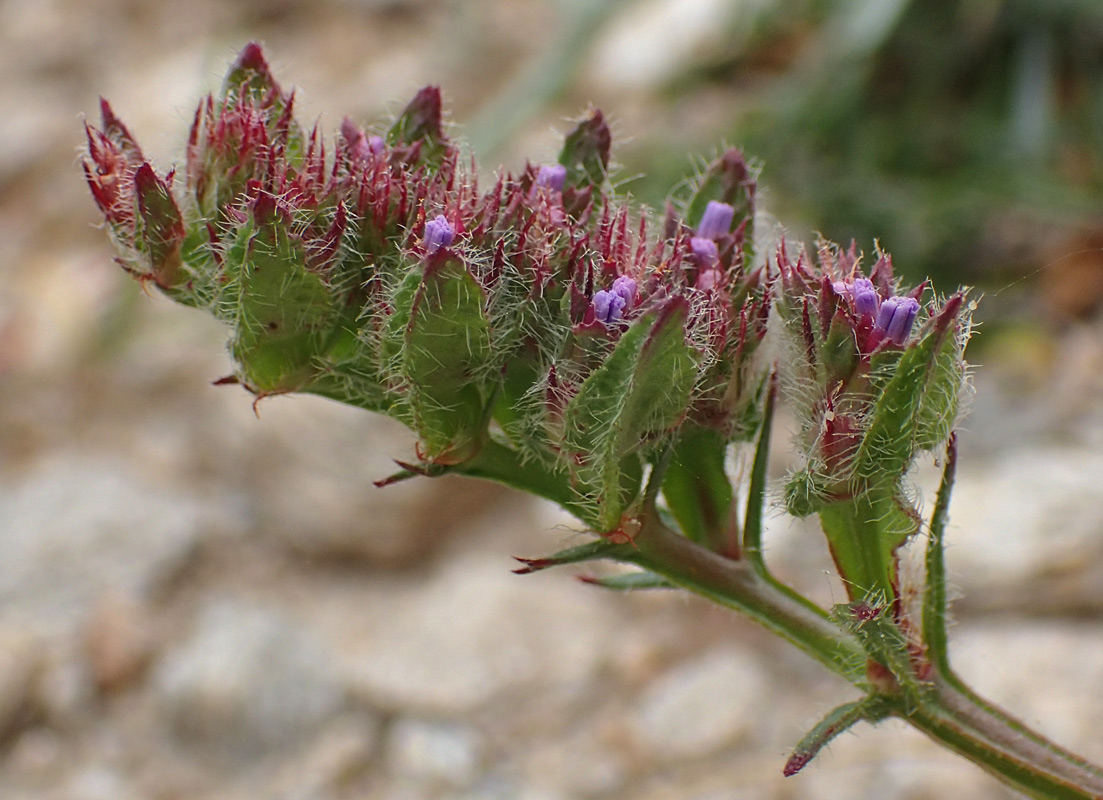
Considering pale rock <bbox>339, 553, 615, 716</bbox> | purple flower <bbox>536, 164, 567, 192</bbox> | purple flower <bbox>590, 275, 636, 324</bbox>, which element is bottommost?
purple flower <bbox>590, 275, 636, 324</bbox>

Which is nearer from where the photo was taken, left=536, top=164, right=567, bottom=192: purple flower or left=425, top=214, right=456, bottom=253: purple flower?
left=425, top=214, right=456, bottom=253: purple flower

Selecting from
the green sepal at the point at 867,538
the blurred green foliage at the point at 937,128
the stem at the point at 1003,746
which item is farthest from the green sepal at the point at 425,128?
the blurred green foliage at the point at 937,128

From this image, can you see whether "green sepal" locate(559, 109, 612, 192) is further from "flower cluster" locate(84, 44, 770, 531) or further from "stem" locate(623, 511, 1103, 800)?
"stem" locate(623, 511, 1103, 800)

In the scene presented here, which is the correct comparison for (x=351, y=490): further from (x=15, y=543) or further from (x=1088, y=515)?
(x=1088, y=515)

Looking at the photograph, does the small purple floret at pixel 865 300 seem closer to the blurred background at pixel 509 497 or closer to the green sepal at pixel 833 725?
the green sepal at pixel 833 725

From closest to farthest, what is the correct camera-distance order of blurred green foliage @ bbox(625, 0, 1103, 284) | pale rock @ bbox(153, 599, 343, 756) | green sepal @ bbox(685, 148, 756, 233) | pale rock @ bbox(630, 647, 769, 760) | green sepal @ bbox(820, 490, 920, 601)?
green sepal @ bbox(820, 490, 920, 601) < green sepal @ bbox(685, 148, 756, 233) < pale rock @ bbox(630, 647, 769, 760) < pale rock @ bbox(153, 599, 343, 756) < blurred green foliage @ bbox(625, 0, 1103, 284)

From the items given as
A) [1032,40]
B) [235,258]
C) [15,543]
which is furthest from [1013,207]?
[15,543]

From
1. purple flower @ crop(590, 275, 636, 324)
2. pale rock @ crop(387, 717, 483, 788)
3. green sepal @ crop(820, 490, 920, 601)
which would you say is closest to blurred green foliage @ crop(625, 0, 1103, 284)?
pale rock @ crop(387, 717, 483, 788)

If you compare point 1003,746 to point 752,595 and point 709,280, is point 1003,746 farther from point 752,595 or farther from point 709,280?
point 709,280

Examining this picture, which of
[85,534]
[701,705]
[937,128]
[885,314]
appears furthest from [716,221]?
[937,128]
